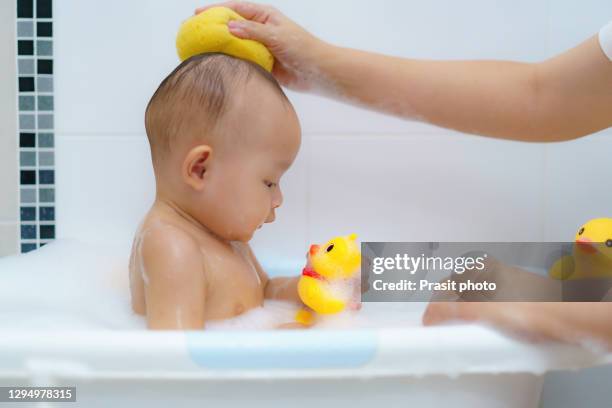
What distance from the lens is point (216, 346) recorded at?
24.8 inches

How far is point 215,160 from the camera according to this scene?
38.4 inches

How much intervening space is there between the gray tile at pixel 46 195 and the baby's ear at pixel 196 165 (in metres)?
0.53

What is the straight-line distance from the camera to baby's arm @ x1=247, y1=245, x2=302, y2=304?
1142 millimetres

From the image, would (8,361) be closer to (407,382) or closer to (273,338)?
(273,338)

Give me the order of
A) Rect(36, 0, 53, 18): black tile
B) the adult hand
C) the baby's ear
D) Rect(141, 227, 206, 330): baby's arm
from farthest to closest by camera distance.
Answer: Rect(36, 0, 53, 18): black tile
the adult hand
the baby's ear
Rect(141, 227, 206, 330): baby's arm

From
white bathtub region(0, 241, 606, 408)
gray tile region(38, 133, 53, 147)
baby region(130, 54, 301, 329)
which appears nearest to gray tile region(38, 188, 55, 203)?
gray tile region(38, 133, 53, 147)

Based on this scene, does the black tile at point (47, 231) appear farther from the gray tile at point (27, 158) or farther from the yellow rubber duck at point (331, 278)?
the yellow rubber duck at point (331, 278)

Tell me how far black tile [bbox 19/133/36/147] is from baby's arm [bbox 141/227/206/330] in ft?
1.98

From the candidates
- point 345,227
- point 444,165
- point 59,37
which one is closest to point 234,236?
point 345,227

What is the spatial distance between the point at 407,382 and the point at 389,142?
2.46ft

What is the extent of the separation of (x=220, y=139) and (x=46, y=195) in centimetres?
60

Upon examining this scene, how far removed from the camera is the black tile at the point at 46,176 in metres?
1.36

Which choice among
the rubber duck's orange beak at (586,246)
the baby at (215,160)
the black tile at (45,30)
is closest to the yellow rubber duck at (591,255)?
the rubber duck's orange beak at (586,246)

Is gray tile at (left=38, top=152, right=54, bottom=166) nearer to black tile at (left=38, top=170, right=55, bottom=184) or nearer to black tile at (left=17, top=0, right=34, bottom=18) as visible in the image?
black tile at (left=38, top=170, right=55, bottom=184)
